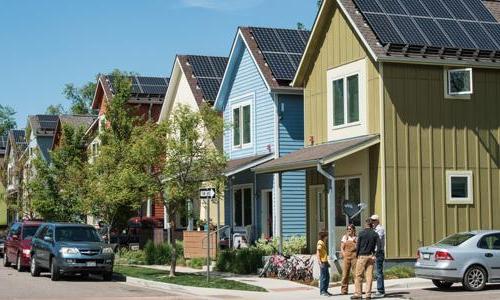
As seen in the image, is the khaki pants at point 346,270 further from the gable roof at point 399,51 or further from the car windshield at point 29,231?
the car windshield at point 29,231

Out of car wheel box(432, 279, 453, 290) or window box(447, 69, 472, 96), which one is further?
window box(447, 69, 472, 96)

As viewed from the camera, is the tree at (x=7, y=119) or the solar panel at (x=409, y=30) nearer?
the solar panel at (x=409, y=30)

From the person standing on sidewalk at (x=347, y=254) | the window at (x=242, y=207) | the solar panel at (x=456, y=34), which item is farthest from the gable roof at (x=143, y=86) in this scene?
the person standing on sidewalk at (x=347, y=254)

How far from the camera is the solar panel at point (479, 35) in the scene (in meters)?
24.2

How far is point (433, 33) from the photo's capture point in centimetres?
2417

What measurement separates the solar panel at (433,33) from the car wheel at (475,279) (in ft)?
23.7

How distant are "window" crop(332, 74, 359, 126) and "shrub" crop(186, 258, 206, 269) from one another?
6791mm

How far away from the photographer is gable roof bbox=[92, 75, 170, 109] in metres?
45.5

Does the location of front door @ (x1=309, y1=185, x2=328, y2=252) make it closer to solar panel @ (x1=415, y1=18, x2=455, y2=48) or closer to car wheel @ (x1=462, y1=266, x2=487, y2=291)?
solar panel @ (x1=415, y1=18, x2=455, y2=48)

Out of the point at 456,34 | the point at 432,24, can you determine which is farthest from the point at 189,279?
the point at 456,34

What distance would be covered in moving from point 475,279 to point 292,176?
11.0 metres

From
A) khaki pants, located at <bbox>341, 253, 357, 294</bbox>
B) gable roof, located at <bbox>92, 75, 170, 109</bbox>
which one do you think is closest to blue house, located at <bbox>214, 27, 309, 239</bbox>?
khaki pants, located at <bbox>341, 253, 357, 294</bbox>

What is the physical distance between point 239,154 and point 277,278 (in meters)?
9.25

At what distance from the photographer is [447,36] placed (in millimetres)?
24219
